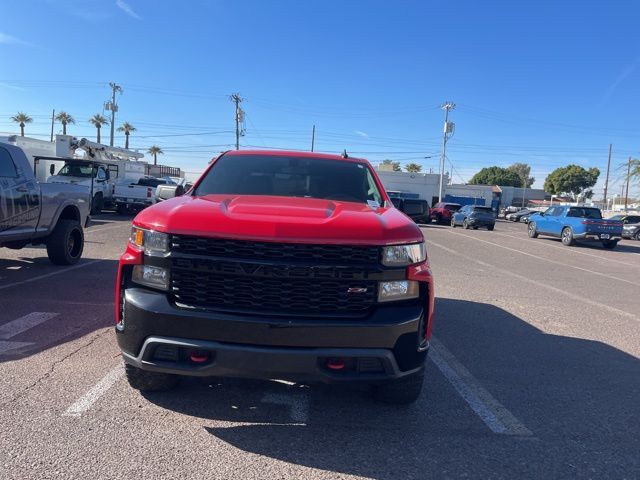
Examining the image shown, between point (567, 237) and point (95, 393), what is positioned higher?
point (567, 237)

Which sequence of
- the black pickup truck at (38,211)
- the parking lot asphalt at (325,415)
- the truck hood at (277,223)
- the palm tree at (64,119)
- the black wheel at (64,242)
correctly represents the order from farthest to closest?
the palm tree at (64,119), the black wheel at (64,242), the black pickup truck at (38,211), the truck hood at (277,223), the parking lot asphalt at (325,415)

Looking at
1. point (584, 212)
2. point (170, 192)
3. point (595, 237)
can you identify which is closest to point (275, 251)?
point (170, 192)

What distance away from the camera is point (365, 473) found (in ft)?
9.64

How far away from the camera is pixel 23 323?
18.1ft

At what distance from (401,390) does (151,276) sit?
1879 mm

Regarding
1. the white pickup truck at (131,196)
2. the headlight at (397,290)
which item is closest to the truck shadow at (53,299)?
the headlight at (397,290)

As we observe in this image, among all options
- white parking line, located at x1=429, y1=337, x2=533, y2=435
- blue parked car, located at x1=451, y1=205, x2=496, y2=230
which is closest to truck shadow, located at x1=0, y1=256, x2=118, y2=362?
white parking line, located at x1=429, y1=337, x2=533, y2=435

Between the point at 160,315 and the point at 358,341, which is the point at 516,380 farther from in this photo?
the point at 160,315

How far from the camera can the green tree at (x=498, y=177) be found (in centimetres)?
10994

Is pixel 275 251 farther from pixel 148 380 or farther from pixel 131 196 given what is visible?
pixel 131 196

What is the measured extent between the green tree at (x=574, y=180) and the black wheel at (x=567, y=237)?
7740 cm

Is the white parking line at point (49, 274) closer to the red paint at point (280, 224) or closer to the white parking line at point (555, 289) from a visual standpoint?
the red paint at point (280, 224)

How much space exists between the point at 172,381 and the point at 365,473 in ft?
5.26

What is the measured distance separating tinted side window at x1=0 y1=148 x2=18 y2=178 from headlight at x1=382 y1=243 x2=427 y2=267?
6639 mm
